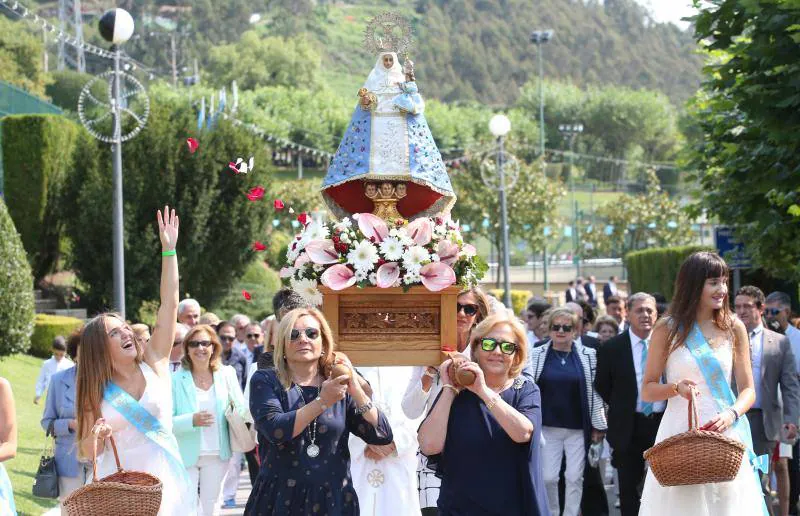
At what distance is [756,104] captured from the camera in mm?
14680

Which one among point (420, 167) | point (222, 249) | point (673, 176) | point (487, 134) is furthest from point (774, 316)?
point (673, 176)

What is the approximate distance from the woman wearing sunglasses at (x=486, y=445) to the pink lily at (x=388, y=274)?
125 cm

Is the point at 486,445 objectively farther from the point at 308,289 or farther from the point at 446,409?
the point at 308,289

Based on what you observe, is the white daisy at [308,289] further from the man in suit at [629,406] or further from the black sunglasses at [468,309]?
the man in suit at [629,406]

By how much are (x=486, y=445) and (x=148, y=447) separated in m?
1.97

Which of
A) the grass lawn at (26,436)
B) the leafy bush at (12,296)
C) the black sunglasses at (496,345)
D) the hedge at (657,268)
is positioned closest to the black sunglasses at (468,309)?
the black sunglasses at (496,345)

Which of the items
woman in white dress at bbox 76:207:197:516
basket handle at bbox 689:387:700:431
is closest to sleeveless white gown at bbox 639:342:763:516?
basket handle at bbox 689:387:700:431

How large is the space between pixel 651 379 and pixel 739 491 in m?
0.79

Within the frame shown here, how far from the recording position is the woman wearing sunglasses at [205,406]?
392 inches

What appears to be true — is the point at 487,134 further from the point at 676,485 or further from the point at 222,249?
the point at 676,485

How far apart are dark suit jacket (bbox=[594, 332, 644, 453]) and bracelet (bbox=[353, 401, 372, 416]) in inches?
189

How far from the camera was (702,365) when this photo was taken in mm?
7520

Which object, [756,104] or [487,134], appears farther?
[487,134]

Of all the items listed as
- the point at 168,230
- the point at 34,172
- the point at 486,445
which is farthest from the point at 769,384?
the point at 34,172
